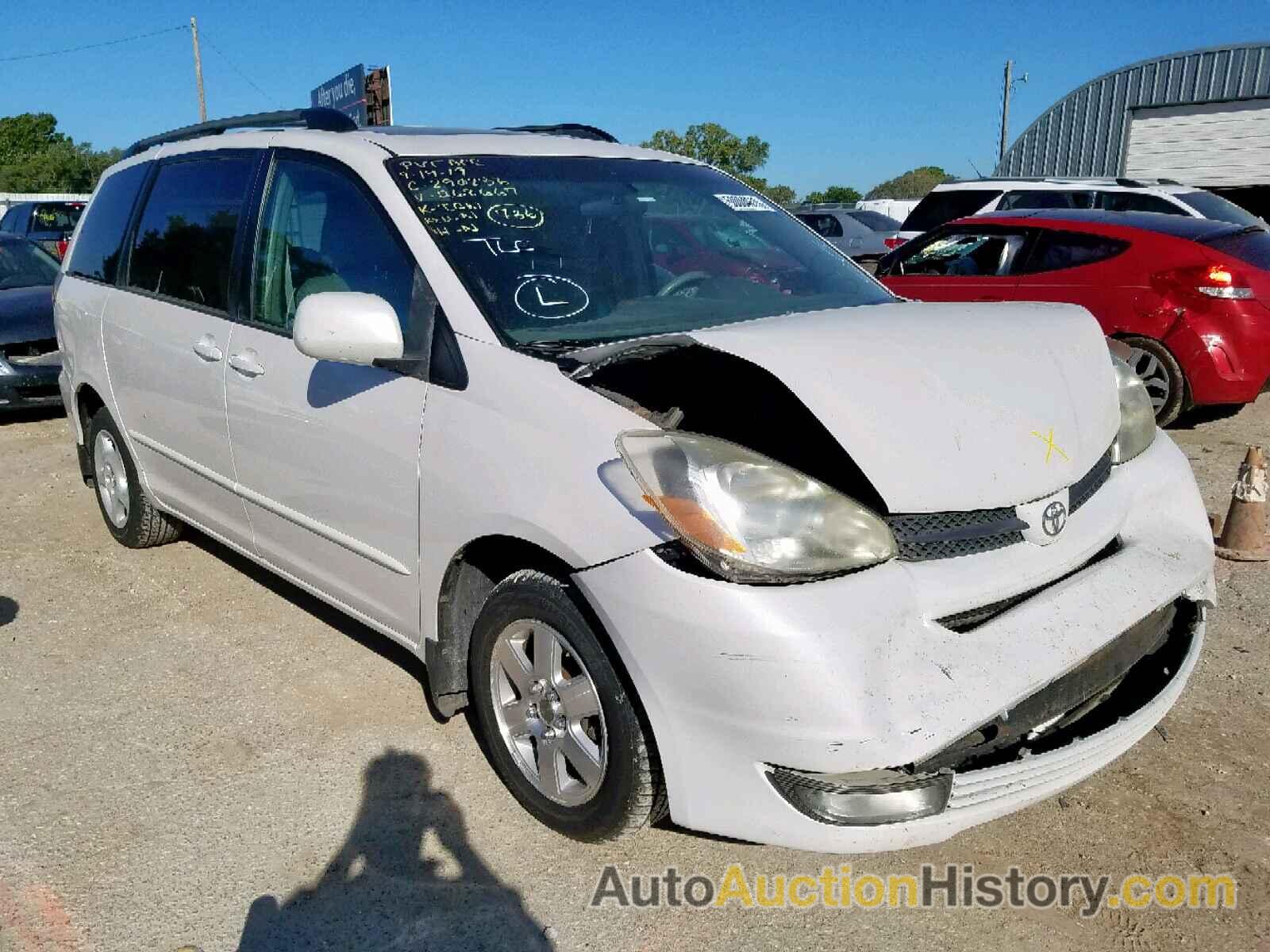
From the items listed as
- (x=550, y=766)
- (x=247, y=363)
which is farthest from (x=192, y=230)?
(x=550, y=766)

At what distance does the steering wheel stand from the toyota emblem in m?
1.32

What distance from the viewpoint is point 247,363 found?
3469 millimetres

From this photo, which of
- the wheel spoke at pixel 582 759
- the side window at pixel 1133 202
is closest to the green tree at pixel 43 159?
the side window at pixel 1133 202

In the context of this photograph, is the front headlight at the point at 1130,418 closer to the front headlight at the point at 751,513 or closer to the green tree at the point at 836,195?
the front headlight at the point at 751,513

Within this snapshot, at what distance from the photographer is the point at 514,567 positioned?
8.98 feet

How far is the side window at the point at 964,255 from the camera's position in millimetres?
7559

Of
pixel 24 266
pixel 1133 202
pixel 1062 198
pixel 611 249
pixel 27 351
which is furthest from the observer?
pixel 1062 198

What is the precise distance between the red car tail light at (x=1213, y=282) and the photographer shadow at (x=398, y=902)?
236 inches

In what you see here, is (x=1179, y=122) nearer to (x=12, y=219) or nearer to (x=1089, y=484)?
(x=12, y=219)

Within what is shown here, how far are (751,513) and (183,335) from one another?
263cm

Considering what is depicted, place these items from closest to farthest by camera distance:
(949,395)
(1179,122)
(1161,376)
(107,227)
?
(949,395) → (107,227) → (1161,376) → (1179,122)

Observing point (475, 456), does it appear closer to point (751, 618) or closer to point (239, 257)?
point (751, 618)

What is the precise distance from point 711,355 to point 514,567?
0.78 meters

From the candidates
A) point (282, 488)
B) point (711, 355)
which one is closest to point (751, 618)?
point (711, 355)
